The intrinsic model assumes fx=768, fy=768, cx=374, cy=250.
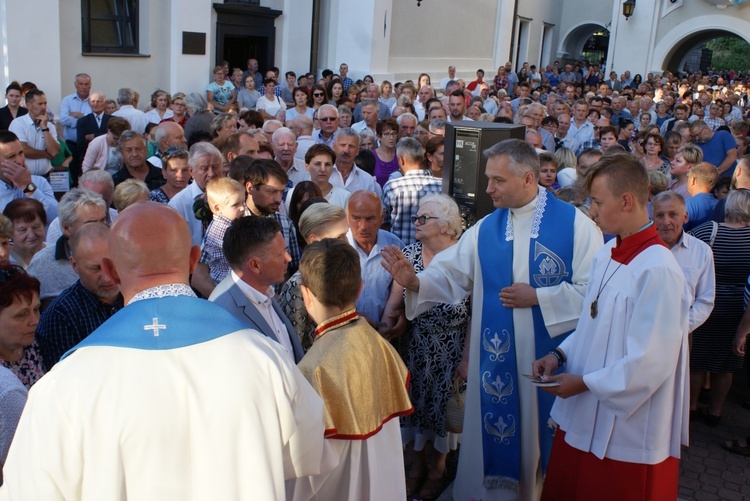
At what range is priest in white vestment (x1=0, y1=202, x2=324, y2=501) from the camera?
2.00 meters

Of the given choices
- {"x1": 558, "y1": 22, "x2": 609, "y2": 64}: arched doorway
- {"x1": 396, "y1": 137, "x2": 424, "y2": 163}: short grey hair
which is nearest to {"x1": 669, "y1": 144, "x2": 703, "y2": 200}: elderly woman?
{"x1": 396, "y1": 137, "x2": 424, "y2": 163}: short grey hair

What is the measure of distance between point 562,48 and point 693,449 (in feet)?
123

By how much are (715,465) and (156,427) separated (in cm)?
492

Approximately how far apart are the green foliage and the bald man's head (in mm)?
51198

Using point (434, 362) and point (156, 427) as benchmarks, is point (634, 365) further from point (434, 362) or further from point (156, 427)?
point (156, 427)

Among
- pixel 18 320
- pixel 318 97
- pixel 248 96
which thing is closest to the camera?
pixel 18 320

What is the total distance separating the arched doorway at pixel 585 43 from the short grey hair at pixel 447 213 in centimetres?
3814

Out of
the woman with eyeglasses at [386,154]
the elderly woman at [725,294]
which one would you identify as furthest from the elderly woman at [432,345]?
the woman with eyeglasses at [386,154]

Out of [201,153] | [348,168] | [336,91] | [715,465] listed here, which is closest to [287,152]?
[348,168]

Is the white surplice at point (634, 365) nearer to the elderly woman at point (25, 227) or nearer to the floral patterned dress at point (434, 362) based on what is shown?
the floral patterned dress at point (434, 362)

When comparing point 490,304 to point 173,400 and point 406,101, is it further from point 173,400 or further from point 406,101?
point 406,101

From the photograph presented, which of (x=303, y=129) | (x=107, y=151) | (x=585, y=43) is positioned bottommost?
(x=107, y=151)

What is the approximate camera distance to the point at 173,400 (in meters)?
2.08

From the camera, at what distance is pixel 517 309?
436 cm
